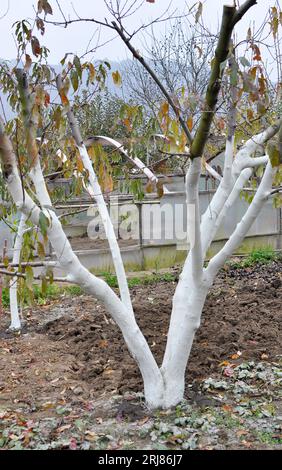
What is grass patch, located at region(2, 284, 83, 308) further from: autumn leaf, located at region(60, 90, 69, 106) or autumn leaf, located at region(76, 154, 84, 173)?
autumn leaf, located at region(60, 90, 69, 106)

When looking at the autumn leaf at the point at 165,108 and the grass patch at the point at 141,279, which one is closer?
the autumn leaf at the point at 165,108

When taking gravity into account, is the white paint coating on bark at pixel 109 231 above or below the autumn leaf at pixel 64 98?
below

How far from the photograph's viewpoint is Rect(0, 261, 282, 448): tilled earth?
387 cm

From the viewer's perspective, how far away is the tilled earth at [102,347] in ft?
12.7

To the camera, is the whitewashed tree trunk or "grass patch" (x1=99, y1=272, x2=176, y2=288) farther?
"grass patch" (x1=99, y1=272, x2=176, y2=288)

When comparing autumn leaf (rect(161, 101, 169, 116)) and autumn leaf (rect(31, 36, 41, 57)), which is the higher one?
autumn leaf (rect(31, 36, 41, 57))

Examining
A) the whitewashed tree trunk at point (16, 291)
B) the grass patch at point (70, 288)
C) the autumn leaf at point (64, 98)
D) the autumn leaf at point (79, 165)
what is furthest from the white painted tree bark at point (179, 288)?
the grass patch at point (70, 288)

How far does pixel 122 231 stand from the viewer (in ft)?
29.1

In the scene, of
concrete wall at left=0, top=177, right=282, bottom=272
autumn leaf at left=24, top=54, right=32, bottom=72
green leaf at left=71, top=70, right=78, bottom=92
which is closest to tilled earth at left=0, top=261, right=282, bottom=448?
concrete wall at left=0, top=177, right=282, bottom=272

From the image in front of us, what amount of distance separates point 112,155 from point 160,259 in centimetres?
438

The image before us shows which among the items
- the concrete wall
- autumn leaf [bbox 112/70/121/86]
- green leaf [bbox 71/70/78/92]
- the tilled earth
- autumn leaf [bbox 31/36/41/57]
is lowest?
the tilled earth

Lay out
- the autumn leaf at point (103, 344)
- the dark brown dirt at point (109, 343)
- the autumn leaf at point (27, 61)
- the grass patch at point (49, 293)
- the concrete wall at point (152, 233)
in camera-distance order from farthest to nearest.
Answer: the concrete wall at point (152, 233) < the grass patch at point (49, 293) < the autumn leaf at point (103, 344) < the dark brown dirt at point (109, 343) < the autumn leaf at point (27, 61)

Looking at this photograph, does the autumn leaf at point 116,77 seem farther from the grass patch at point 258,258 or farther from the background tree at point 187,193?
the grass patch at point 258,258
